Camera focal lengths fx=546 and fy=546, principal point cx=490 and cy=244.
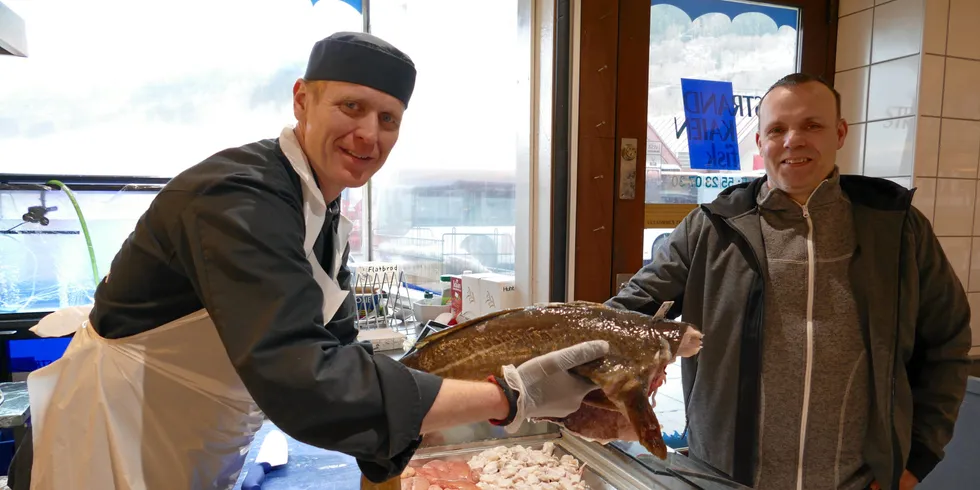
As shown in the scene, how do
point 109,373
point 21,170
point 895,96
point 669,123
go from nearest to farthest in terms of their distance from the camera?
1. point 109,373
2. point 895,96
3. point 669,123
4. point 21,170

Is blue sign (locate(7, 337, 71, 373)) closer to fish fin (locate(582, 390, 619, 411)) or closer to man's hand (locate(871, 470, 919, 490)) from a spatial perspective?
fish fin (locate(582, 390, 619, 411))

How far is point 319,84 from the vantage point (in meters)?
1.21

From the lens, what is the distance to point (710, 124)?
2838 mm

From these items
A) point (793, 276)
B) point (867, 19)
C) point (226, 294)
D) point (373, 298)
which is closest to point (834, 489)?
point (793, 276)

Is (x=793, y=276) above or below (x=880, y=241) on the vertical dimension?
below

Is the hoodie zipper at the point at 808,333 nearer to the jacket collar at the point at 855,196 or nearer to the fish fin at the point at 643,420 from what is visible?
the jacket collar at the point at 855,196

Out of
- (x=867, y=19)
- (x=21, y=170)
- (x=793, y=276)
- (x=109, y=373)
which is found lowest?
(x=109, y=373)

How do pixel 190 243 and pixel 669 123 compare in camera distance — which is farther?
pixel 669 123

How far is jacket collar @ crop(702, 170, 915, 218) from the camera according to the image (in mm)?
1680

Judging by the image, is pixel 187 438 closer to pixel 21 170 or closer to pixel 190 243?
pixel 190 243

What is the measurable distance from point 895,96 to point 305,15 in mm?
3317

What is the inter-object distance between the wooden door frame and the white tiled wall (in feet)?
3.72

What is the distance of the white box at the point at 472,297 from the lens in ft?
9.55

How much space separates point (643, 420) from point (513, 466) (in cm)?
71
